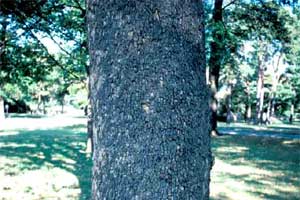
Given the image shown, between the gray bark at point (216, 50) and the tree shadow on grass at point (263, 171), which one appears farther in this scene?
the gray bark at point (216, 50)

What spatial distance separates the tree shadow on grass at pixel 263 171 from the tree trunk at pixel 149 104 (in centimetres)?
681

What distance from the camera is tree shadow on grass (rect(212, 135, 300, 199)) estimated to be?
9387 millimetres

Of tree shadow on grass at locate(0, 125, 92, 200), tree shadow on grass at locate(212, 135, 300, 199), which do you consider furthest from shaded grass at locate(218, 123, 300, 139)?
tree shadow on grass at locate(0, 125, 92, 200)

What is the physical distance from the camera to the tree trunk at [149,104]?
→ 1.82 meters

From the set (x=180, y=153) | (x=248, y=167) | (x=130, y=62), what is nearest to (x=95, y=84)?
(x=130, y=62)

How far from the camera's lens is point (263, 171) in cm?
1269

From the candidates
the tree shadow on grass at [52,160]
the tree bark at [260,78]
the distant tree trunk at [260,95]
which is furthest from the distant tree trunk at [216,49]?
the distant tree trunk at [260,95]

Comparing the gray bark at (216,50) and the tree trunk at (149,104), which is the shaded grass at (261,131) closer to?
the gray bark at (216,50)

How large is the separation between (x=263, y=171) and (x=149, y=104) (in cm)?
1152

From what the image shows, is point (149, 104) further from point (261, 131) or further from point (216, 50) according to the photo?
point (261, 131)

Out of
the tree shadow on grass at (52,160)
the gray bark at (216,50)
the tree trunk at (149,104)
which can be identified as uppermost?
the gray bark at (216,50)

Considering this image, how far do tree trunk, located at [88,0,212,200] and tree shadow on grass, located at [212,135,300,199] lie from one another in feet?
22.4

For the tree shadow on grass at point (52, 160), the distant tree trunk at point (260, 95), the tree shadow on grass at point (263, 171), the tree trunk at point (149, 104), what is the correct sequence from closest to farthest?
the tree trunk at point (149, 104)
the tree shadow on grass at point (263, 171)
the tree shadow on grass at point (52, 160)
the distant tree trunk at point (260, 95)

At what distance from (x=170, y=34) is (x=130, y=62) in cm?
21
